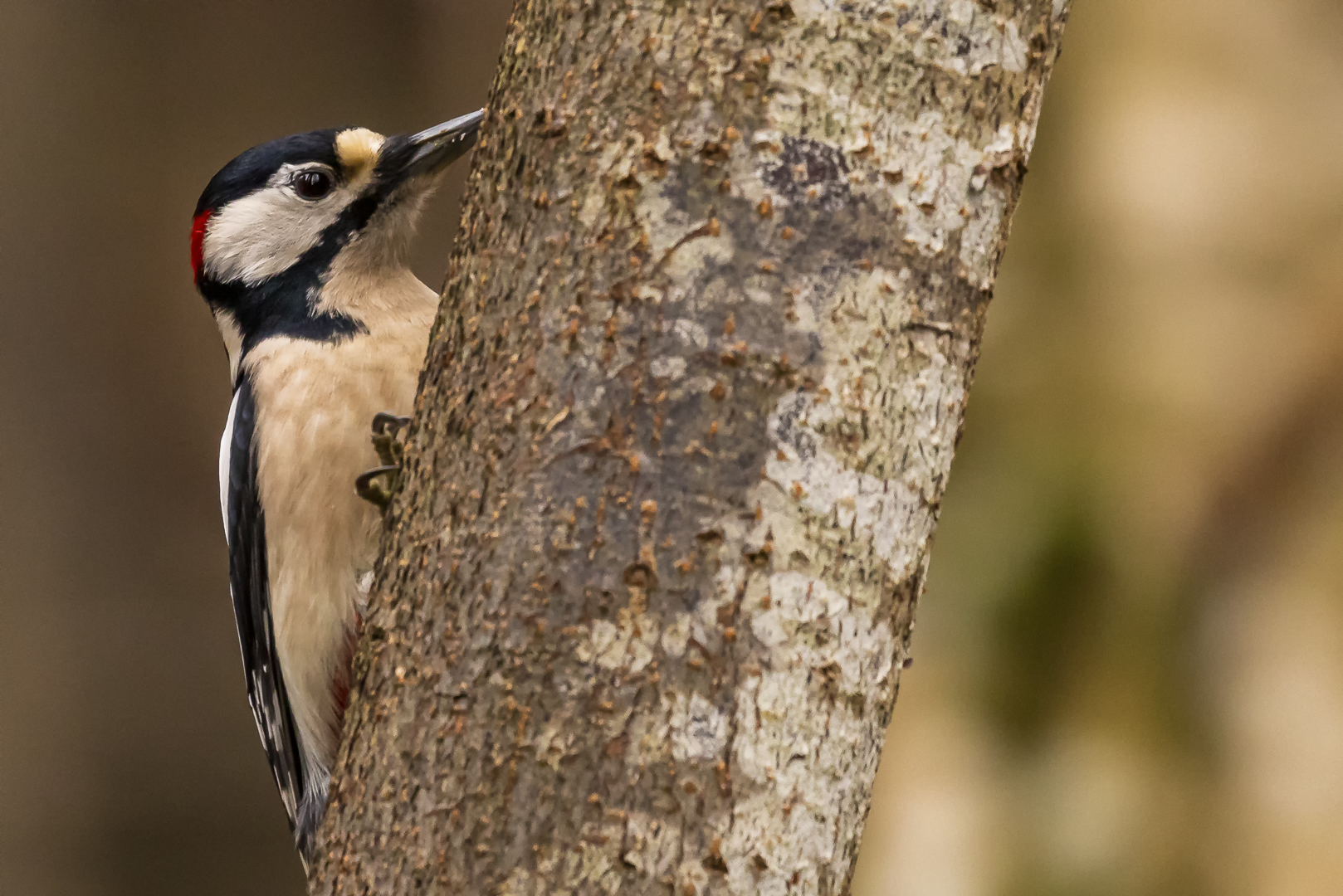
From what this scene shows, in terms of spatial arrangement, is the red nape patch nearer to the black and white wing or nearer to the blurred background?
the black and white wing

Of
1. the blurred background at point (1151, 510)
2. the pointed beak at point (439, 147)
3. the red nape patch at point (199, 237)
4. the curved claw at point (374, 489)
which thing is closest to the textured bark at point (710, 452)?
the curved claw at point (374, 489)

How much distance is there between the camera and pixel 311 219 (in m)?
2.17

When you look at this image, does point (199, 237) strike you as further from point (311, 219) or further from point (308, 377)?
point (308, 377)

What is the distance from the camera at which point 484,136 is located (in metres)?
1.06

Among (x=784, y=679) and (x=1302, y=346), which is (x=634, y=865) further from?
(x=1302, y=346)

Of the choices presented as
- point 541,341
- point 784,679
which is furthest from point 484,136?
point 784,679

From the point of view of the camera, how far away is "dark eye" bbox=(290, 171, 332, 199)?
218 cm

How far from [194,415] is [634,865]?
3.94 metres

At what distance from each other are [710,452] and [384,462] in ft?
3.04

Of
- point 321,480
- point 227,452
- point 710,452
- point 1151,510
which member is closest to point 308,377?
point 321,480

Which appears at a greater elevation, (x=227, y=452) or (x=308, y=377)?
A: (x=308, y=377)

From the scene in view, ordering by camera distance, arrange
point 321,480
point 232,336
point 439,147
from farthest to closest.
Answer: point 232,336, point 439,147, point 321,480

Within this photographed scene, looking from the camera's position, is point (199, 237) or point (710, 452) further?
point (199, 237)

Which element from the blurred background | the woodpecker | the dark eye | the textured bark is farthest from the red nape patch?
the blurred background
